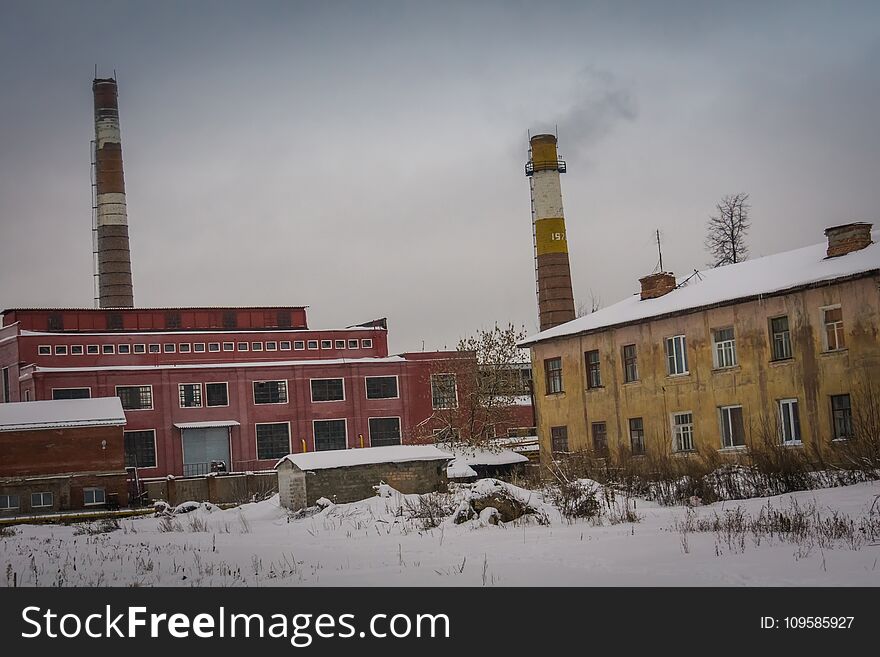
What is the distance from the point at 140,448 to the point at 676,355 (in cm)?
2517

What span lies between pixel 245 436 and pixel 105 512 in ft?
45.3

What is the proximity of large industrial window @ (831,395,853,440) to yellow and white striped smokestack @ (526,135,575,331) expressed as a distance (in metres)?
21.3

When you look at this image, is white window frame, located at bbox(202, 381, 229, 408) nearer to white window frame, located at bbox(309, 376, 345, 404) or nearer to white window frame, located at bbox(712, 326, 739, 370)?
white window frame, located at bbox(309, 376, 345, 404)

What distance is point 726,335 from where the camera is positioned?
2720 centimetres

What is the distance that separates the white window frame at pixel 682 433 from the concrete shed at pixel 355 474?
6.59m

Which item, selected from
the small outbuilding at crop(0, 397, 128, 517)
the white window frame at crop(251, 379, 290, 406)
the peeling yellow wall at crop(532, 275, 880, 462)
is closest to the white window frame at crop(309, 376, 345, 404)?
the white window frame at crop(251, 379, 290, 406)

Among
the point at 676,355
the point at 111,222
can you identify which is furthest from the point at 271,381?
the point at 676,355

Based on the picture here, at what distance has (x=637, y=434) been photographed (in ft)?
99.1

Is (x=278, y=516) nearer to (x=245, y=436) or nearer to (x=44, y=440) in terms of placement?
(x=44, y=440)

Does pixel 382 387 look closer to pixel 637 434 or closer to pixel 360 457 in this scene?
pixel 637 434

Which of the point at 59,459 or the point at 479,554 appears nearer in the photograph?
the point at 479,554

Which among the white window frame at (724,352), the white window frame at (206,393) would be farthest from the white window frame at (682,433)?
the white window frame at (206,393)

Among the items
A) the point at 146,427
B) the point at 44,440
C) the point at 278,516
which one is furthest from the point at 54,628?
the point at 146,427

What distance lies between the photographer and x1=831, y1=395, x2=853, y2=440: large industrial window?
78.2ft
